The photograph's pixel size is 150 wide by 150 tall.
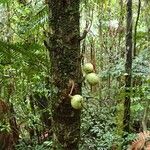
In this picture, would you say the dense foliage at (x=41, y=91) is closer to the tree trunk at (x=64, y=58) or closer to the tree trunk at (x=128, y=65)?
the tree trunk at (x=128, y=65)

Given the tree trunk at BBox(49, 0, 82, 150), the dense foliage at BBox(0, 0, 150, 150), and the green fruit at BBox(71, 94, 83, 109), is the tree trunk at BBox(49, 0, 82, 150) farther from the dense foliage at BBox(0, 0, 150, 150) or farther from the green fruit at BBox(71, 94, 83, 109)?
the dense foliage at BBox(0, 0, 150, 150)

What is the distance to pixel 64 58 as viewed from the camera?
7.32ft

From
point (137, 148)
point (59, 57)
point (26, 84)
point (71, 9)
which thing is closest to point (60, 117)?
point (59, 57)

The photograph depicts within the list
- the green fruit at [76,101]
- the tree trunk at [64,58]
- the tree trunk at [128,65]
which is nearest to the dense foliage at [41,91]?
the tree trunk at [128,65]

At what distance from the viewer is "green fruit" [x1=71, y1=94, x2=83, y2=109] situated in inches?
82.6

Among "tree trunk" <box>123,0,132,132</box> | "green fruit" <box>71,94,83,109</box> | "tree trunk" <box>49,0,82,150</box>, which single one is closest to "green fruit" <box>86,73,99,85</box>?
"tree trunk" <box>49,0,82,150</box>

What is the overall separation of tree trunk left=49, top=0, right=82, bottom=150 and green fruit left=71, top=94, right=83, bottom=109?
89 millimetres

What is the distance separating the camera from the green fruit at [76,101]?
6.89 ft

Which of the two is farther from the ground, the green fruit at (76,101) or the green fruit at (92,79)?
the green fruit at (92,79)

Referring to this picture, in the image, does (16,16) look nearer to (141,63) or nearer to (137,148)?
(141,63)

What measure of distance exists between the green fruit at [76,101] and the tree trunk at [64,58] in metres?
0.09

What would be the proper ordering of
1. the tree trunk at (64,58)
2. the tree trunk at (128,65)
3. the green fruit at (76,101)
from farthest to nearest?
the tree trunk at (128,65) → the tree trunk at (64,58) → the green fruit at (76,101)

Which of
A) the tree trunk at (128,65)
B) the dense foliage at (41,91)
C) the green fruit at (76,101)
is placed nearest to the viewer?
the green fruit at (76,101)

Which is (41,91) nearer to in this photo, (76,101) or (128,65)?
(128,65)
